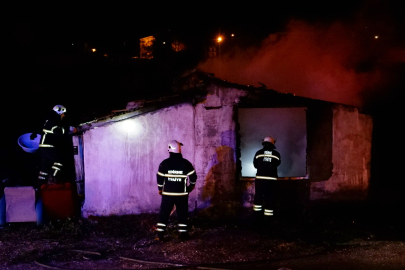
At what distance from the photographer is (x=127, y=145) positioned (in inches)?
355

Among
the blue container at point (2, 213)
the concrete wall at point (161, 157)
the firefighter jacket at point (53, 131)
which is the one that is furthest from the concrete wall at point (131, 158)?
the blue container at point (2, 213)

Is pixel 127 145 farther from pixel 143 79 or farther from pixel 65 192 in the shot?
pixel 143 79

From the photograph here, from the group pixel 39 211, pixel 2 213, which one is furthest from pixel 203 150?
pixel 2 213

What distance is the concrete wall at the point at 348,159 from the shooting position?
9242mm

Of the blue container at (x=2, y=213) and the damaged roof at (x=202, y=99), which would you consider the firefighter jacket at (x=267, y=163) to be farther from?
the blue container at (x=2, y=213)

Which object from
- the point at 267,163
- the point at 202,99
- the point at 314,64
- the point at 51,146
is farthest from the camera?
the point at 314,64

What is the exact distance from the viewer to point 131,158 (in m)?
9.04

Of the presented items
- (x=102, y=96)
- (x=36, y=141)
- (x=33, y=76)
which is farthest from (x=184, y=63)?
(x=36, y=141)

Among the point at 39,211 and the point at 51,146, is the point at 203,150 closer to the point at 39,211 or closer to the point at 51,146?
the point at 51,146

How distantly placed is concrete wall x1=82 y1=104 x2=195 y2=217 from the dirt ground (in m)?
0.38

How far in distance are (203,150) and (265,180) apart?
5.54 ft

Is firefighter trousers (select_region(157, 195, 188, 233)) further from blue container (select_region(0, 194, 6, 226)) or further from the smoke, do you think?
the smoke

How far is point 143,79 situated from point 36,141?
1151 cm

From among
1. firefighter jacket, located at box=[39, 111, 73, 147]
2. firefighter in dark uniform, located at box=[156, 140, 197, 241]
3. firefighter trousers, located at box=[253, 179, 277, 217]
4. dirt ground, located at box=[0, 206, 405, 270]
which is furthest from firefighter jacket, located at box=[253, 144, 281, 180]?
firefighter jacket, located at box=[39, 111, 73, 147]
